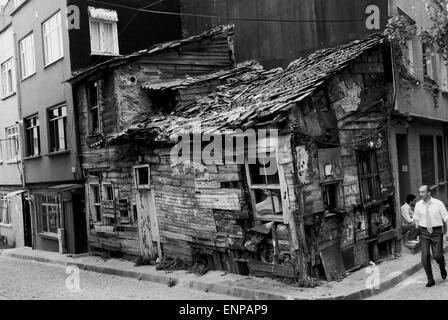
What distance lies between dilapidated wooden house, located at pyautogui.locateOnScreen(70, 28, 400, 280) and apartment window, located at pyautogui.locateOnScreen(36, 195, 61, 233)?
17.9ft

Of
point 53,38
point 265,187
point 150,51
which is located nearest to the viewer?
point 265,187

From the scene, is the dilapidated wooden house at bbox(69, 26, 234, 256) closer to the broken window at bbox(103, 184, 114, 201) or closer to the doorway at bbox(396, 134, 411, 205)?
the broken window at bbox(103, 184, 114, 201)

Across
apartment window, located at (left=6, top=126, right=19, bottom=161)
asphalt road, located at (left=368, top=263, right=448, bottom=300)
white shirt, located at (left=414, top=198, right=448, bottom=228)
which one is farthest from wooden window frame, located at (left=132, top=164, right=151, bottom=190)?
apartment window, located at (left=6, top=126, right=19, bottom=161)

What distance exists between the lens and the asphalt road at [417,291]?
29.0 ft

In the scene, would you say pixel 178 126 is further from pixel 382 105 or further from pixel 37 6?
pixel 37 6

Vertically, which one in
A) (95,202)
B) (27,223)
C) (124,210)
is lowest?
(27,223)

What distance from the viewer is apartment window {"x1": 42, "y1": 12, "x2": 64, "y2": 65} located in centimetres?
1811

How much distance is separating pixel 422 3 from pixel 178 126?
8.36m

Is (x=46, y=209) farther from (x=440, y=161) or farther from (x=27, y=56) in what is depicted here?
(x=440, y=161)

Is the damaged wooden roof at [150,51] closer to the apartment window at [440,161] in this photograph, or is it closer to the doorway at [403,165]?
the doorway at [403,165]

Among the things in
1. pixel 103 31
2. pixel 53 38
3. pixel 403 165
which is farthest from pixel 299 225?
pixel 53 38

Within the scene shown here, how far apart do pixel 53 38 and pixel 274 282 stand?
12739 millimetres

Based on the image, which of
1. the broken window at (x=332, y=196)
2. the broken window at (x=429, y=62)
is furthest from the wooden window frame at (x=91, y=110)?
the broken window at (x=429, y=62)

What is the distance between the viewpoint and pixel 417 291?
9359 millimetres
